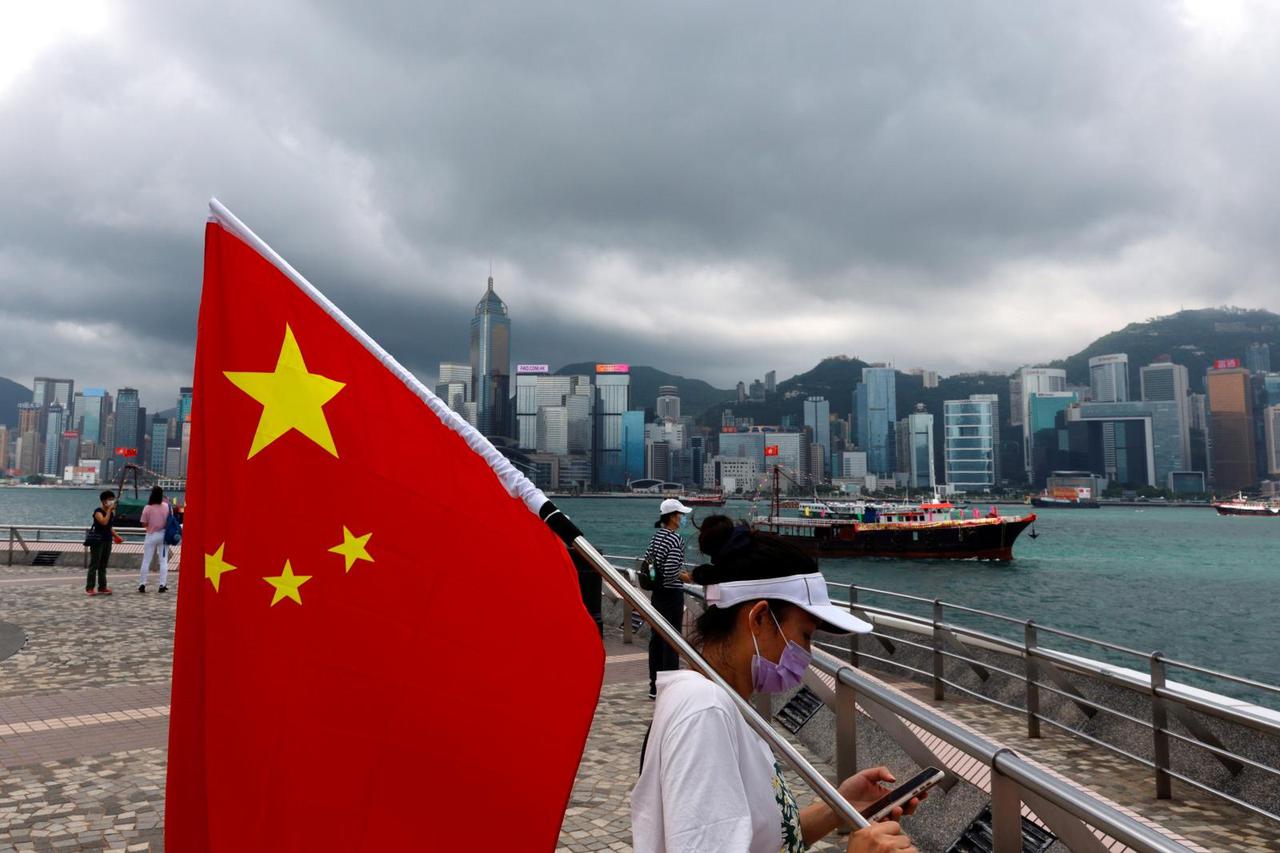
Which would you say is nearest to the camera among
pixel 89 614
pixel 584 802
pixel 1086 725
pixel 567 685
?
pixel 567 685

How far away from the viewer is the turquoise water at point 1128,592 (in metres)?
26.4

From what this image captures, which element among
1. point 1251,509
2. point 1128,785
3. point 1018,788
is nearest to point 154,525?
point 1128,785

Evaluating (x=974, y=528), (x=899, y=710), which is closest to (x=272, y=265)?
(x=899, y=710)

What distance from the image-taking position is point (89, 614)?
1264 cm

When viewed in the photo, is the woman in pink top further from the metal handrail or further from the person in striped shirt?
the metal handrail

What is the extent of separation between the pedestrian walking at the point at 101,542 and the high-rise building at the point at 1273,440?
23597 centimetres

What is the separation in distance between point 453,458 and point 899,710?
8.03 feet

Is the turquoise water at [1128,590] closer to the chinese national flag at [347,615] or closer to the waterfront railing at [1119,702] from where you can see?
the waterfront railing at [1119,702]

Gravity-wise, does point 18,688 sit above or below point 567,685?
below

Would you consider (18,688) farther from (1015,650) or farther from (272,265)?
(1015,650)

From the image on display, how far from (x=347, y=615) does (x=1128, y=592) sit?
4855cm

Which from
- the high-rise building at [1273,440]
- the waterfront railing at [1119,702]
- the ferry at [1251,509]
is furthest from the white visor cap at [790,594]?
the high-rise building at [1273,440]

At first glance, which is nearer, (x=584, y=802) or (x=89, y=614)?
(x=584, y=802)

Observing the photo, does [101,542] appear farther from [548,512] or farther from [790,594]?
[790,594]
